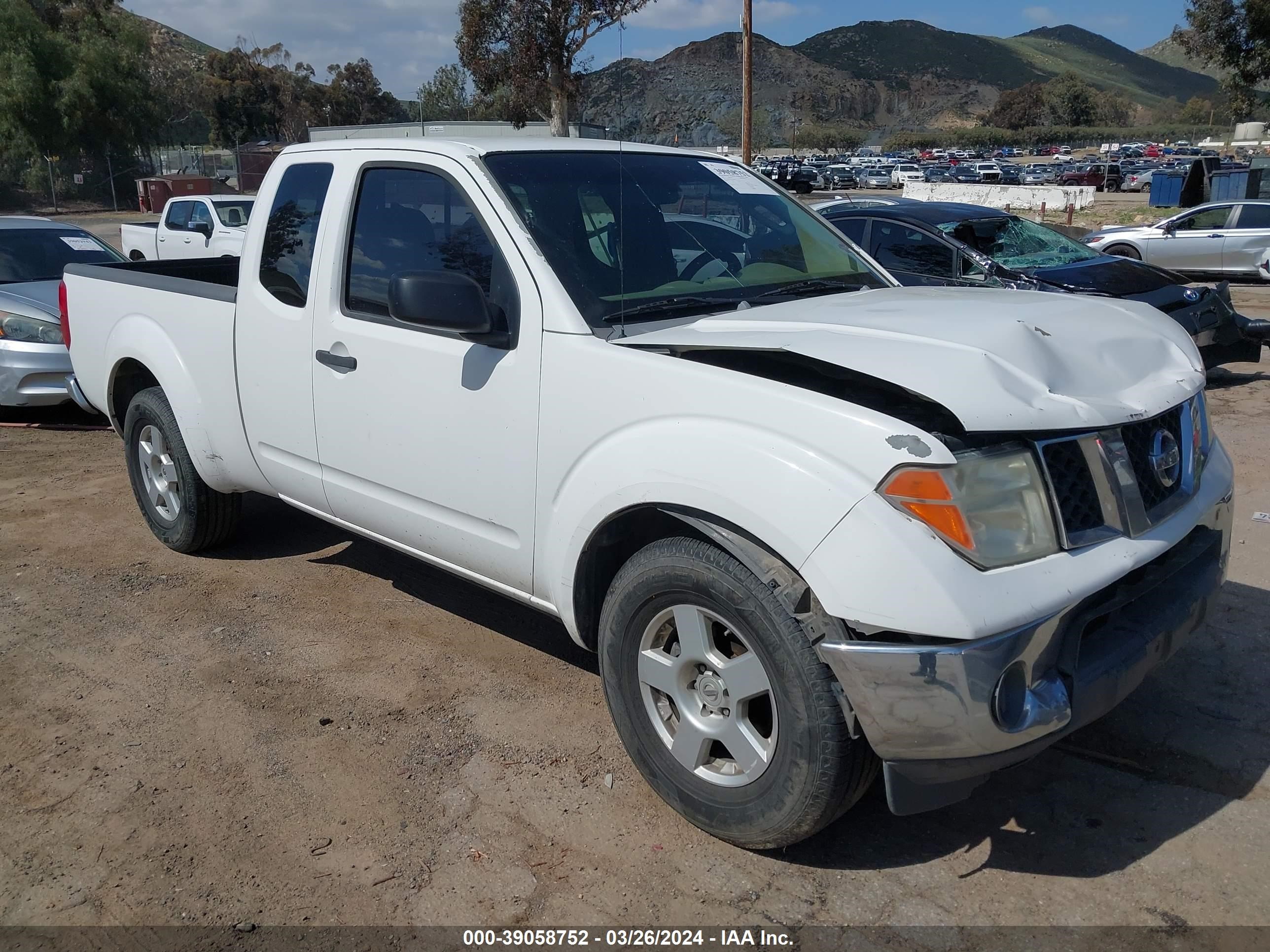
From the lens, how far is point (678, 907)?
2715 mm

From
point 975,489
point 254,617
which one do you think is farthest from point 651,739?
point 254,617

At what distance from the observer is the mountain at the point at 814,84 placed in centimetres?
382

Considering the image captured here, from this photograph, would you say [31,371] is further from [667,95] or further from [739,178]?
[739,178]

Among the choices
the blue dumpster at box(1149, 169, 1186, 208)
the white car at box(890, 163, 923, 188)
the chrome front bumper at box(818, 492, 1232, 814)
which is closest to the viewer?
the chrome front bumper at box(818, 492, 1232, 814)

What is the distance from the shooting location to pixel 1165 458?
289 centimetres

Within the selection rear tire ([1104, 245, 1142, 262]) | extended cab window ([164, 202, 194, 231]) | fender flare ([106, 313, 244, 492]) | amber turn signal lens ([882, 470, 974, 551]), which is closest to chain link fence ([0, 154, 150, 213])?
extended cab window ([164, 202, 194, 231])

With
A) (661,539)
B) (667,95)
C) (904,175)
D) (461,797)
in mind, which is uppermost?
(904,175)

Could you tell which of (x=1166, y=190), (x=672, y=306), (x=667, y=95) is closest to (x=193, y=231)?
(x=667, y=95)

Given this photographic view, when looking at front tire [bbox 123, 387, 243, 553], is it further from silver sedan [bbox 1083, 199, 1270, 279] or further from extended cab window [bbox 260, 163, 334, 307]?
silver sedan [bbox 1083, 199, 1270, 279]

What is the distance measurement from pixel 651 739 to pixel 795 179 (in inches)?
1114

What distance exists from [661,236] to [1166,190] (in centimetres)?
3487

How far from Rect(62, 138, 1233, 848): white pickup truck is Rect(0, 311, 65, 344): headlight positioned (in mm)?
4524

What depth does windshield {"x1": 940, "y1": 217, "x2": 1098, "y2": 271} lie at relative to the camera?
9.03 meters

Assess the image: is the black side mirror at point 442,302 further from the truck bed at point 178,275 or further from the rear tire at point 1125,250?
the rear tire at point 1125,250
